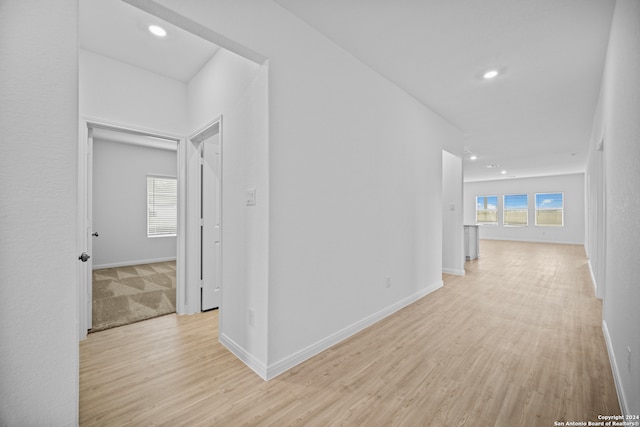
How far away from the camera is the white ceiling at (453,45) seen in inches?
82.6

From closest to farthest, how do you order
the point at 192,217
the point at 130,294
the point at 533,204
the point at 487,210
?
the point at 192,217 < the point at 130,294 < the point at 533,204 < the point at 487,210

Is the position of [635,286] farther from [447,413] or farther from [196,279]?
[196,279]


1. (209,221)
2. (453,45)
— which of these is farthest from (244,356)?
(453,45)

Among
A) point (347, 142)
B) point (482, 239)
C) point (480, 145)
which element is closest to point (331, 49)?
point (347, 142)

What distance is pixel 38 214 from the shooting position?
1.18 metres

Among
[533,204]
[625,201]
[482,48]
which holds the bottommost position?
[625,201]

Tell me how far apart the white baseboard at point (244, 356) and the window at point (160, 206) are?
5203 mm

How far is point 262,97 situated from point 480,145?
19.1 feet

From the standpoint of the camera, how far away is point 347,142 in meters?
2.71

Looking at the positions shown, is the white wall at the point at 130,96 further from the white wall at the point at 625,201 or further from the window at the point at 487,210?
the window at the point at 487,210

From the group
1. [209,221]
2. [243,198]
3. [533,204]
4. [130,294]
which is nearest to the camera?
[243,198]

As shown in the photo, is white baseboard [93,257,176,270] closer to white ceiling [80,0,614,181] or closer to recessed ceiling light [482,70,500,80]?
white ceiling [80,0,614,181]

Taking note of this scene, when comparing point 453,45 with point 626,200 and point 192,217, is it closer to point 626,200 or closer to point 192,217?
point 626,200

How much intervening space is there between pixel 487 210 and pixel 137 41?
13.6 meters
